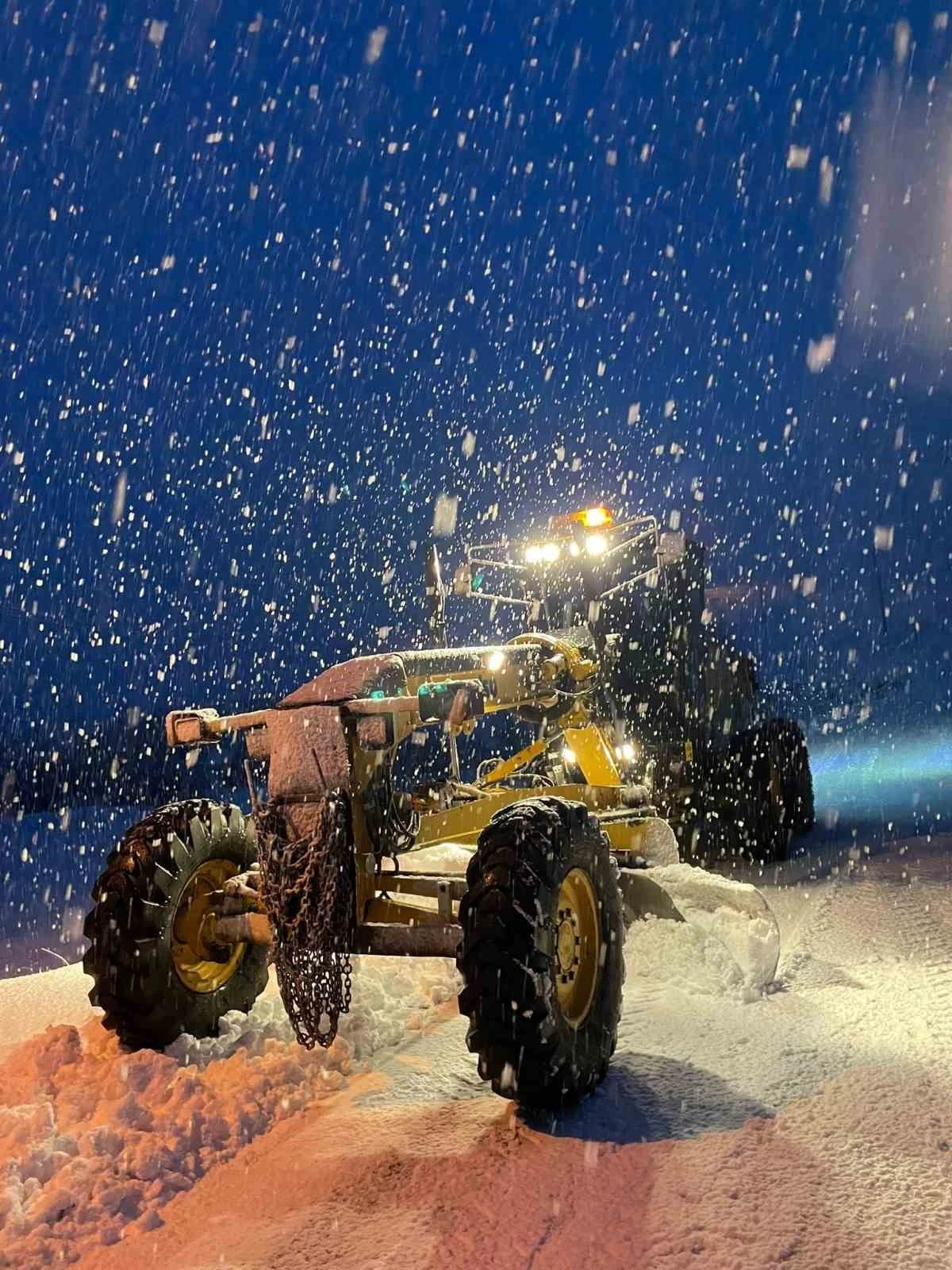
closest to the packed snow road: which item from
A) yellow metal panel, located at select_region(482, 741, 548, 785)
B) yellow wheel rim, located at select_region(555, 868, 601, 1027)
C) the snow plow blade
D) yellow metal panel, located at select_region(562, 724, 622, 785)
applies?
the snow plow blade

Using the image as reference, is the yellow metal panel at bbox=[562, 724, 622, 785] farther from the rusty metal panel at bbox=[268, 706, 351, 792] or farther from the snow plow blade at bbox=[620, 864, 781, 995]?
the rusty metal panel at bbox=[268, 706, 351, 792]

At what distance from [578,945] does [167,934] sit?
195 centimetres

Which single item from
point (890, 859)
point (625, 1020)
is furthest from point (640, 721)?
point (625, 1020)

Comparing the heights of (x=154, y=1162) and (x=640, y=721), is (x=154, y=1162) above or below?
below

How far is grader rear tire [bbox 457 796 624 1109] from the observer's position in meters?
3.67

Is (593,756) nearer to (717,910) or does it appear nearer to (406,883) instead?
(717,910)

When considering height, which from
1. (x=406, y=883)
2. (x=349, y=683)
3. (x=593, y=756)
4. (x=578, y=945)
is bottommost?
(x=578, y=945)

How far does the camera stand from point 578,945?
432 centimetres

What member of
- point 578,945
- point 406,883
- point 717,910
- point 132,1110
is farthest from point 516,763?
point 132,1110

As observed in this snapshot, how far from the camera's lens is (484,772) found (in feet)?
27.1

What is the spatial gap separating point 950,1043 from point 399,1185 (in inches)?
107

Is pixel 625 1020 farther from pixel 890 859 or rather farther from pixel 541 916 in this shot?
pixel 890 859

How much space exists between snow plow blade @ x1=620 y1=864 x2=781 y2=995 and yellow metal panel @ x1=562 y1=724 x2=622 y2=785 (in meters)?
1.09

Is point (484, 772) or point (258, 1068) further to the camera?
point (484, 772)
